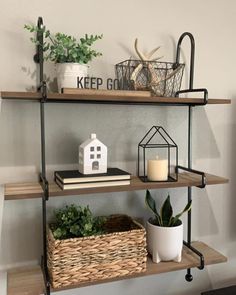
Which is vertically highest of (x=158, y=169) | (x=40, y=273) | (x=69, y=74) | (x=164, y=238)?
(x=69, y=74)

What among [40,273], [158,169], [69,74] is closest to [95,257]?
[40,273]

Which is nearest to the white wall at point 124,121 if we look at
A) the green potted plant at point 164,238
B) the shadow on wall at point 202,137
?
the shadow on wall at point 202,137

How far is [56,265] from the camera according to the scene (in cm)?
93

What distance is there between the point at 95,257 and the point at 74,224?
0.12m

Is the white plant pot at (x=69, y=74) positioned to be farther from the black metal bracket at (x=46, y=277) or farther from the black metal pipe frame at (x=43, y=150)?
the black metal bracket at (x=46, y=277)

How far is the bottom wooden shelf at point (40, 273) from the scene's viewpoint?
0.96 metres

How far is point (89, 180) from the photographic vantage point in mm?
949

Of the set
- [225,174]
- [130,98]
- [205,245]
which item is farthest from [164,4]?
[205,245]

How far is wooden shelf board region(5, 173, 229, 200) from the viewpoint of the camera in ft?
2.94

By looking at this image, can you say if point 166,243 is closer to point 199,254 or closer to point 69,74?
point 199,254

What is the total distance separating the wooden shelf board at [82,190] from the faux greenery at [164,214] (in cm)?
10

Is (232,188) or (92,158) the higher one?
(92,158)

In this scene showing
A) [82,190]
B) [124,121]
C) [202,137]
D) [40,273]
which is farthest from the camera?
[202,137]

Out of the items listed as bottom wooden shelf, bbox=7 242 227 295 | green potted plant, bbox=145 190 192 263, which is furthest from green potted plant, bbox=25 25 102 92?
bottom wooden shelf, bbox=7 242 227 295
